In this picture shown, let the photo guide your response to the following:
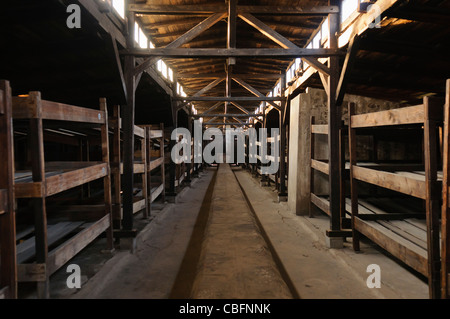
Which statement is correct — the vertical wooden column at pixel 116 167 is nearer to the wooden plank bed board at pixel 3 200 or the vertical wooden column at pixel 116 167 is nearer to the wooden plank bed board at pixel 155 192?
the wooden plank bed board at pixel 155 192

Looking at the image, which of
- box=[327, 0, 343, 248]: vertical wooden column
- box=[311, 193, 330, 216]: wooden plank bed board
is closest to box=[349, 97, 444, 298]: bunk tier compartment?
box=[327, 0, 343, 248]: vertical wooden column

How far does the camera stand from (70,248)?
125 inches

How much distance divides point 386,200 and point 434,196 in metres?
4.43

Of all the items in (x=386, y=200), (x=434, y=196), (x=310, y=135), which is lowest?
(x=386, y=200)

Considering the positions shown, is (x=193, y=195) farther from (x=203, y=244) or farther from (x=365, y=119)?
(x=365, y=119)

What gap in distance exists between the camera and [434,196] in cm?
283

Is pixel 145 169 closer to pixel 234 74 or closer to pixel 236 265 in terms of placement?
pixel 236 265

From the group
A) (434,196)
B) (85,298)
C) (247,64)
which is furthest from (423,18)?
(247,64)

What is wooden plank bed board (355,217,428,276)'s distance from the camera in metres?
3.06

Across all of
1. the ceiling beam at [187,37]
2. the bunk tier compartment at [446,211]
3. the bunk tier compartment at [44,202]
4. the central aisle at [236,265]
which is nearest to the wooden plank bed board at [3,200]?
the bunk tier compartment at [44,202]

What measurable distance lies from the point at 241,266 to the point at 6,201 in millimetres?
3188

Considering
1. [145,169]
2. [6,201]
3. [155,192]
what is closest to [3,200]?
[6,201]

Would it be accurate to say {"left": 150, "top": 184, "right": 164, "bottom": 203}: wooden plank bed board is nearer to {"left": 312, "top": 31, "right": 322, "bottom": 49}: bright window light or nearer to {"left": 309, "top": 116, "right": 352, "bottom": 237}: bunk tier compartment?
{"left": 309, "top": 116, "right": 352, "bottom": 237}: bunk tier compartment

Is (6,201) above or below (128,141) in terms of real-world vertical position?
below
